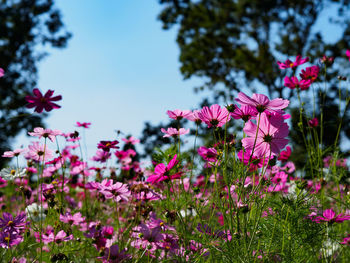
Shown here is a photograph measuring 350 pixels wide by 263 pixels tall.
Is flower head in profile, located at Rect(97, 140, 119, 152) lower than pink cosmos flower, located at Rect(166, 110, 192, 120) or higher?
lower

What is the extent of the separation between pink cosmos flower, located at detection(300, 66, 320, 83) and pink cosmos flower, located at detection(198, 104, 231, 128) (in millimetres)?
971

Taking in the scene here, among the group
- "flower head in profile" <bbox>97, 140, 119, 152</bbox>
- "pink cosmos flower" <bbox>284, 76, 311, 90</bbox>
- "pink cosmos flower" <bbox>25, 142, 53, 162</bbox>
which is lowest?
"pink cosmos flower" <bbox>25, 142, 53, 162</bbox>

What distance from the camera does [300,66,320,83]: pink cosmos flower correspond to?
1.86m

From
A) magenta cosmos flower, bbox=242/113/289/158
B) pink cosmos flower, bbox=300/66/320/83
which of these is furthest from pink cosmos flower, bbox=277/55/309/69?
magenta cosmos flower, bbox=242/113/289/158

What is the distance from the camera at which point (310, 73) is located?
74.2 inches

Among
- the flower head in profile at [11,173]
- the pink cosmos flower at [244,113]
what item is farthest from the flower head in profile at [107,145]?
the pink cosmos flower at [244,113]

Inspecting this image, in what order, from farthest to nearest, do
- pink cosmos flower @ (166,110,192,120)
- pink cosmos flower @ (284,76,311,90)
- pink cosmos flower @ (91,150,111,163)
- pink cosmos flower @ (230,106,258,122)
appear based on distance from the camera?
pink cosmos flower @ (91,150,111,163), pink cosmos flower @ (284,76,311,90), pink cosmos flower @ (166,110,192,120), pink cosmos flower @ (230,106,258,122)

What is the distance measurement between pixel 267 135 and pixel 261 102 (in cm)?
11

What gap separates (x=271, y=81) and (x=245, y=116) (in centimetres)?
1001

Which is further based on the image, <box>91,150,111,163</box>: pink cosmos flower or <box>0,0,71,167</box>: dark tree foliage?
<box>0,0,71,167</box>: dark tree foliage

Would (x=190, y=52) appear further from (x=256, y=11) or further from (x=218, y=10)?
(x=256, y=11)

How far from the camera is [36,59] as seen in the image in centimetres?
1113

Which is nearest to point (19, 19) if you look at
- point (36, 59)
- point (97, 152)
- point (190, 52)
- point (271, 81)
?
point (36, 59)

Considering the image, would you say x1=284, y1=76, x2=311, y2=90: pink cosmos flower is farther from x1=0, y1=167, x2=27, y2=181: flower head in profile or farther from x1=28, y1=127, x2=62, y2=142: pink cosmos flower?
x1=0, y1=167, x2=27, y2=181: flower head in profile
